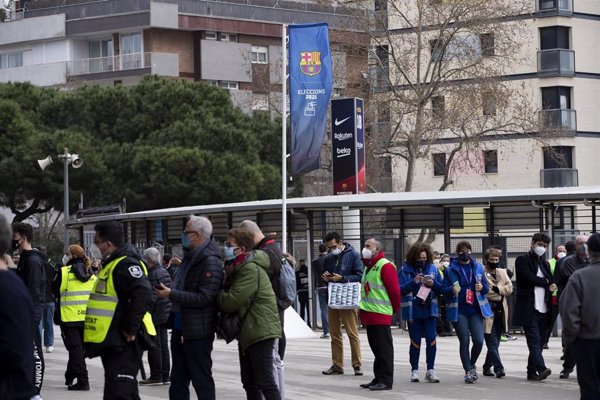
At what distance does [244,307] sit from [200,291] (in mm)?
462

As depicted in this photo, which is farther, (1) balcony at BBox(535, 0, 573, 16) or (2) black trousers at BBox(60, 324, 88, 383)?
(1) balcony at BBox(535, 0, 573, 16)

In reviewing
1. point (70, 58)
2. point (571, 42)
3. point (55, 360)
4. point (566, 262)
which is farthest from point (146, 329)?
point (70, 58)

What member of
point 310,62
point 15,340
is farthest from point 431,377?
point 310,62

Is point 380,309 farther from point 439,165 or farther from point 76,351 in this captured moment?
point 439,165

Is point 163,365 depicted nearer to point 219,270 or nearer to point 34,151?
point 219,270

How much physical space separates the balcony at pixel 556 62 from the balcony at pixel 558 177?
435 cm

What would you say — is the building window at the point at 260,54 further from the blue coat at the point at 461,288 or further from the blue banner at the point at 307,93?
the blue coat at the point at 461,288

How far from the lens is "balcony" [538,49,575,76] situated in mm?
62094

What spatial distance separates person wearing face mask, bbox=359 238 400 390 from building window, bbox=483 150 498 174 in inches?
1707

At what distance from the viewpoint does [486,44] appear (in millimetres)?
48750

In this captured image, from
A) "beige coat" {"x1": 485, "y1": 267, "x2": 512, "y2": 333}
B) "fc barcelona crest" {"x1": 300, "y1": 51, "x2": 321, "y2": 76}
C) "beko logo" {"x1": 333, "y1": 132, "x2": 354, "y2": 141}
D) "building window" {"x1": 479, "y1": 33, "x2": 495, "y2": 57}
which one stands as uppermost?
"building window" {"x1": 479, "y1": 33, "x2": 495, "y2": 57}

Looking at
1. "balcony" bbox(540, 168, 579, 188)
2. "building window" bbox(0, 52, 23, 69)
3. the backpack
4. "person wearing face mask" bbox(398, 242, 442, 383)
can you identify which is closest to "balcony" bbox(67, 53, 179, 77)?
"building window" bbox(0, 52, 23, 69)

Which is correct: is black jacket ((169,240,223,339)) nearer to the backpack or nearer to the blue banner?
the backpack

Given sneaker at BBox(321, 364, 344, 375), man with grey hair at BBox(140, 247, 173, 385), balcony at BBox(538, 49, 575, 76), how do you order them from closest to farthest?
man with grey hair at BBox(140, 247, 173, 385) → sneaker at BBox(321, 364, 344, 375) → balcony at BBox(538, 49, 575, 76)
